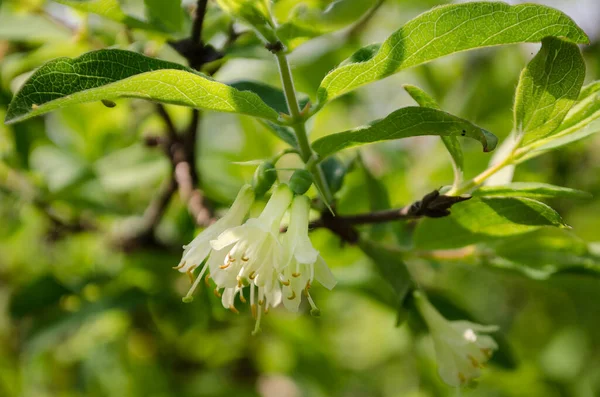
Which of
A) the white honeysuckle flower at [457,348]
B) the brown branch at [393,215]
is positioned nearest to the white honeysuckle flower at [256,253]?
the brown branch at [393,215]

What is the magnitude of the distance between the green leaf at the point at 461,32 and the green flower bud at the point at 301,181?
15 cm

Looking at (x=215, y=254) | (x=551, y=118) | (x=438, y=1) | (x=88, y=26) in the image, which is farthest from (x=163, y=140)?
(x=438, y=1)

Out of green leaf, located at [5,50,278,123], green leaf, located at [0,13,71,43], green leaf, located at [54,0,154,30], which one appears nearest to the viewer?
green leaf, located at [5,50,278,123]

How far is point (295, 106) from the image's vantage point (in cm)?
89

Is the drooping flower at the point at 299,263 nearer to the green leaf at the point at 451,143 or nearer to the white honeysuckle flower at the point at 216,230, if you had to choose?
the white honeysuckle flower at the point at 216,230

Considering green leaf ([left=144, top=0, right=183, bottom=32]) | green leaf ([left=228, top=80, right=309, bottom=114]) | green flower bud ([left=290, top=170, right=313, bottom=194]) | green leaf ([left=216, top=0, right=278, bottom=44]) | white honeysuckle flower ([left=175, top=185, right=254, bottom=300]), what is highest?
green leaf ([left=144, top=0, right=183, bottom=32])

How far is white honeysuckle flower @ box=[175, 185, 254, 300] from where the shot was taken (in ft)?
2.99

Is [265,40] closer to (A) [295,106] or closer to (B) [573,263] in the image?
(A) [295,106]

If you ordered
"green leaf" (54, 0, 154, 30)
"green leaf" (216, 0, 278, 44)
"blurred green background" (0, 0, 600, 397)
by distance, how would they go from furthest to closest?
"blurred green background" (0, 0, 600, 397)
"green leaf" (54, 0, 154, 30)
"green leaf" (216, 0, 278, 44)

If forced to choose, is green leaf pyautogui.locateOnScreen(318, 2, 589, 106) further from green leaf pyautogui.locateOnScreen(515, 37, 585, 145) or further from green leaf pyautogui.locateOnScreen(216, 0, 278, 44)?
green leaf pyautogui.locateOnScreen(216, 0, 278, 44)

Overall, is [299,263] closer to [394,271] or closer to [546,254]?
[394,271]

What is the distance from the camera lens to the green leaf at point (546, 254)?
1.15 metres

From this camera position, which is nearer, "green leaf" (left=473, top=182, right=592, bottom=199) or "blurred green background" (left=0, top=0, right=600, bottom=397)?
"green leaf" (left=473, top=182, right=592, bottom=199)

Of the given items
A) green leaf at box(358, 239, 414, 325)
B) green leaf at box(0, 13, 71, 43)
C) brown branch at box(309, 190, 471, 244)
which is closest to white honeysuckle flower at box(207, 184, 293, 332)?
brown branch at box(309, 190, 471, 244)
